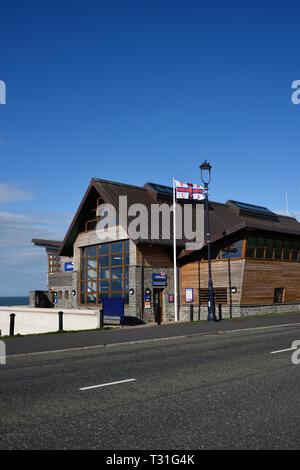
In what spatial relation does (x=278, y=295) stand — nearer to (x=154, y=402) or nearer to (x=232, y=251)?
(x=232, y=251)

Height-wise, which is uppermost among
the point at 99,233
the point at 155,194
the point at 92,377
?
the point at 155,194

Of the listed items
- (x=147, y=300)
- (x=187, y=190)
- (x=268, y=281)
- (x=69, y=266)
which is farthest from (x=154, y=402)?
(x=69, y=266)

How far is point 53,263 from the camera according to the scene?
4659 cm

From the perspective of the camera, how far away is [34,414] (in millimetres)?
5852

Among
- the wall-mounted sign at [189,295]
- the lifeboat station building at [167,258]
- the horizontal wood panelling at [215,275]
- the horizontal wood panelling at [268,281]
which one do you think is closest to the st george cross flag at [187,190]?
the lifeboat station building at [167,258]

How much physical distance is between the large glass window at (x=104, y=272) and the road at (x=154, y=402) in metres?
17.7

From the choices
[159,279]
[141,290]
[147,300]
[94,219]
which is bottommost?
[147,300]

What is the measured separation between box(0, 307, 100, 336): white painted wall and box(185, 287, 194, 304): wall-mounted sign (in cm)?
921

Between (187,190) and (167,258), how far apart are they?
17.4 ft

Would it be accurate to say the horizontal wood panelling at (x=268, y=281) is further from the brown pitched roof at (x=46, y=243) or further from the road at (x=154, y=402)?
the brown pitched roof at (x=46, y=243)

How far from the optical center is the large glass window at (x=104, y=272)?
95.4 feet
